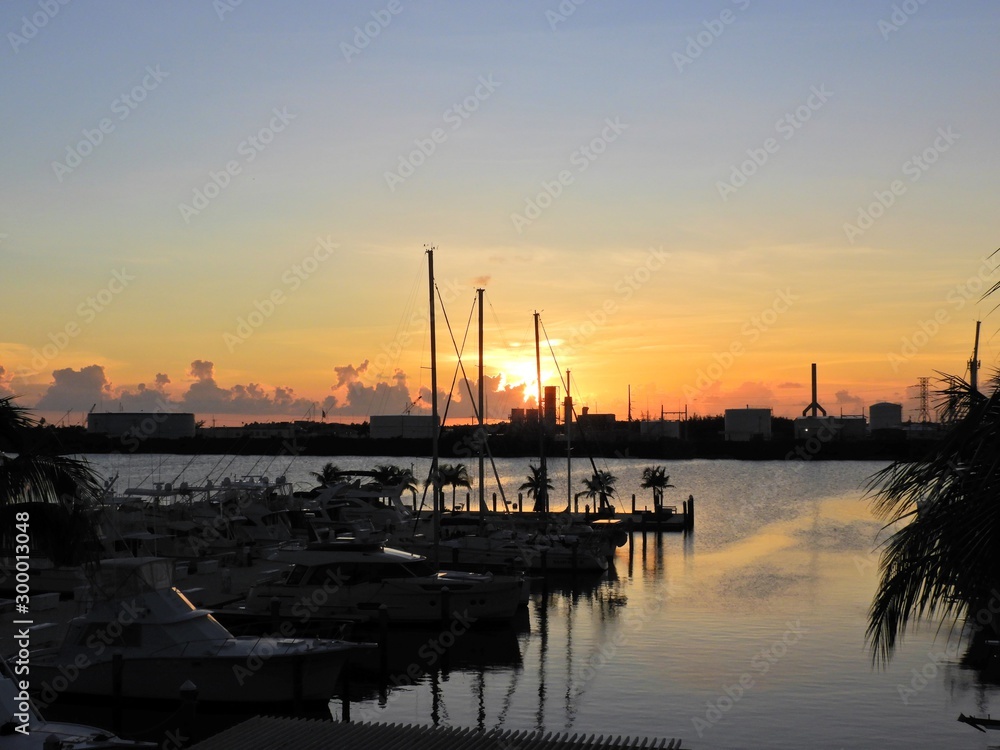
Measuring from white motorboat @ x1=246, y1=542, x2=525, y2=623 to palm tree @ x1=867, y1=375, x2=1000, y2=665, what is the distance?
25.5 metres

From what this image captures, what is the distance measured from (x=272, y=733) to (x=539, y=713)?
33.3 ft

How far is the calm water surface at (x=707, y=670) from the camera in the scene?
901 inches

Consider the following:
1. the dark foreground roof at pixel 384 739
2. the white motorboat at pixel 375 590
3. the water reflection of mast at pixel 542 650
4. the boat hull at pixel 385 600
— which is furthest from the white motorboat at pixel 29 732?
the boat hull at pixel 385 600

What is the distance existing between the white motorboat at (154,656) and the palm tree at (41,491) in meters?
10.7

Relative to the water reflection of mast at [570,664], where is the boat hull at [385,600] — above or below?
above

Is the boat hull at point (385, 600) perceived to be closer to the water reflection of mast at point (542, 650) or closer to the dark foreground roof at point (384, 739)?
the water reflection of mast at point (542, 650)

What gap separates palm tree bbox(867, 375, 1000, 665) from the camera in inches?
263

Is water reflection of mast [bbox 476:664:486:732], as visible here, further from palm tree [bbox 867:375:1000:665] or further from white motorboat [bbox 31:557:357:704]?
palm tree [bbox 867:375:1000:665]

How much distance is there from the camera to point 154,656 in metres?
22.2

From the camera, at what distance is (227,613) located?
28.2m

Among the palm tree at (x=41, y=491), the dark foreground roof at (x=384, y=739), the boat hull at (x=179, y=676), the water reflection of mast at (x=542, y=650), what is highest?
the palm tree at (x=41, y=491)

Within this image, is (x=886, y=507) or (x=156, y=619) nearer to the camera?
(x=886, y=507)

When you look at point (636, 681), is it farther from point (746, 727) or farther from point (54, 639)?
point (54, 639)

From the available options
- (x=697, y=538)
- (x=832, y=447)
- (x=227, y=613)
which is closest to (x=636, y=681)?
(x=227, y=613)
